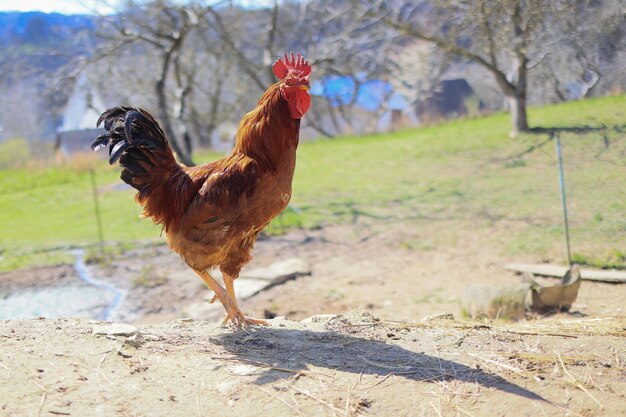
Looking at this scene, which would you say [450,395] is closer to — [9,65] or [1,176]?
[1,176]

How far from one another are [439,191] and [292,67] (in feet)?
24.5

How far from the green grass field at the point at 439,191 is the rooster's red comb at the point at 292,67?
5.03m

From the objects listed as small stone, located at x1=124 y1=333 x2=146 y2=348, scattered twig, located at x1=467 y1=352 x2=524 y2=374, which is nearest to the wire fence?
scattered twig, located at x1=467 y1=352 x2=524 y2=374

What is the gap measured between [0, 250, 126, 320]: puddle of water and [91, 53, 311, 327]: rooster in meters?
3.00

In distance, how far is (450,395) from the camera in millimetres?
3293

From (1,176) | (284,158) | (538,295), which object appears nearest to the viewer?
(284,158)

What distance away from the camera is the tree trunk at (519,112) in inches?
436

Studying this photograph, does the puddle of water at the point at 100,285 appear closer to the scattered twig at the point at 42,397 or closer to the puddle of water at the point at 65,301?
the puddle of water at the point at 65,301

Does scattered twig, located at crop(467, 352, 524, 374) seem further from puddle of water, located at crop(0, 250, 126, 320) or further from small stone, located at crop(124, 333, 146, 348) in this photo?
puddle of water, located at crop(0, 250, 126, 320)

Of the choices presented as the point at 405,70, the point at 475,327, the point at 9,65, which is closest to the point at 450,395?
the point at 475,327

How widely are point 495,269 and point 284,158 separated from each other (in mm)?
4641

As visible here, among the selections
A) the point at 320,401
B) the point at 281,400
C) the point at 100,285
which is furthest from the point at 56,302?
the point at 320,401

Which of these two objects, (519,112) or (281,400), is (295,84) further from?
(519,112)

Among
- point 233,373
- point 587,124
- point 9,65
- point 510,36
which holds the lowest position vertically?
point 233,373
